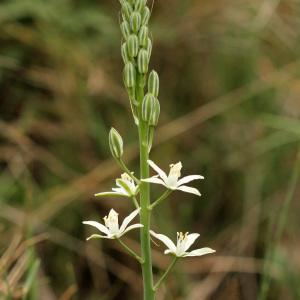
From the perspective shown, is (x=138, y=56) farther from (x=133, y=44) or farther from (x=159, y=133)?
(x=159, y=133)

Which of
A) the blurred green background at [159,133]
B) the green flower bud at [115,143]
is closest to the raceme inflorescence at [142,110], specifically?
the green flower bud at [115,143]

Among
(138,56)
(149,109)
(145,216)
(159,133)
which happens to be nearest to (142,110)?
(149,109)

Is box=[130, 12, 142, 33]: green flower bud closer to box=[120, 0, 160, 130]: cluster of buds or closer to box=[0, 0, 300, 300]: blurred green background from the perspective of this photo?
box=[120, 0, 160, 130]: cluster of buds

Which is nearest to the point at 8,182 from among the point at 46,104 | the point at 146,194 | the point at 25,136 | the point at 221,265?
the point at 25,136

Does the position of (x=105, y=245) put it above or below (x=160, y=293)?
above

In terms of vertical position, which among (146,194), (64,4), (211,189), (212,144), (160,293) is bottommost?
(146,194)

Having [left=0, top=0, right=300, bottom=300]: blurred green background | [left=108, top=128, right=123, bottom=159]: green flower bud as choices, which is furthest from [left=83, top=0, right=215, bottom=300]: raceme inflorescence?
[left=0, top=0, right=300, bottom=300]: blurred green background

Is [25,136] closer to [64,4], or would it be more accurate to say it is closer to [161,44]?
[64,4]
